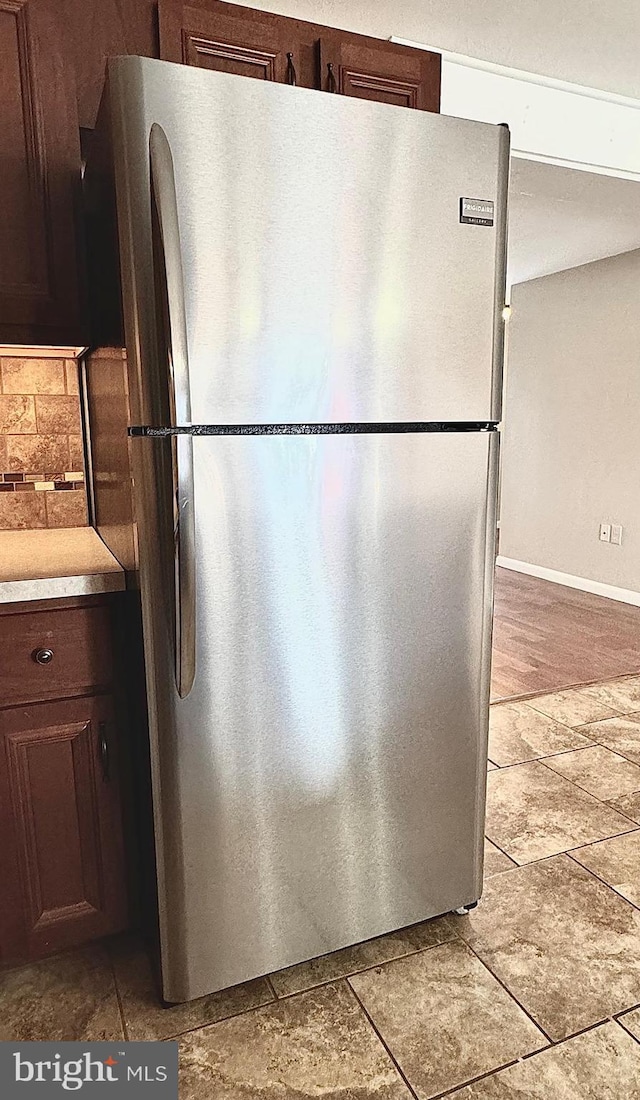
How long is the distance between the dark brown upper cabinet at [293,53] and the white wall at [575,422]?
12.0ft

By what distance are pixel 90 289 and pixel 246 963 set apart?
1504 millimetres

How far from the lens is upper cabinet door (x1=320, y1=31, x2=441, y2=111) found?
1760mm

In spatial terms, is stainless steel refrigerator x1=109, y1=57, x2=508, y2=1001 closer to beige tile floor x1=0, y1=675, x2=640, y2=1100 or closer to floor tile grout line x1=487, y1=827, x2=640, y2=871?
beige tile floor x1=0, y1=675, x2=640, y2=1100

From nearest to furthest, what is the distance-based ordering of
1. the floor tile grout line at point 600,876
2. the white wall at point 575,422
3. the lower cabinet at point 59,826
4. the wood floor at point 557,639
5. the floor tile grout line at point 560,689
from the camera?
the lower cabinet at point 59,826 < the floor tile grout line at point 600,876 < the floor tile grout line at point 560,689 < the wood floor at point 557,639 < the white wall at point 575,422

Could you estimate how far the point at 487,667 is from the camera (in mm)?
1699

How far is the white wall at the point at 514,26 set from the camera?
2477mm

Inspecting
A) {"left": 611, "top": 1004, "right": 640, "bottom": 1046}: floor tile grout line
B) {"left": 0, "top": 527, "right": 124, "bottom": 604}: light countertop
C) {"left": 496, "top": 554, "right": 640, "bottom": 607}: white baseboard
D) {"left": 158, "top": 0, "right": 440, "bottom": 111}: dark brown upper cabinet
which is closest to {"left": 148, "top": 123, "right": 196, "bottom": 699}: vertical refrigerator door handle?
{"left": 0, "top": 527, "right": 124, "bottom": 604}: light countertop

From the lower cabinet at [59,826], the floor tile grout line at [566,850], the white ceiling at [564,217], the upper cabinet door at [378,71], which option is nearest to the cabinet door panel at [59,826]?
the lower cabinet at [59,826]

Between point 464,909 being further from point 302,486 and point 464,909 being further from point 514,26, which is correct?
point 514,26

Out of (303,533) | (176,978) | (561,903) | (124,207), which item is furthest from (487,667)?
(124,207)

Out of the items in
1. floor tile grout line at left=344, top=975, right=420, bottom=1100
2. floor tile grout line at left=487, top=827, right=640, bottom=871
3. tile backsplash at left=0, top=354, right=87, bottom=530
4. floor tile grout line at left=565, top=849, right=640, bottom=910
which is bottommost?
floor tile grout line at left=565, top=849, right=640, bottom=910

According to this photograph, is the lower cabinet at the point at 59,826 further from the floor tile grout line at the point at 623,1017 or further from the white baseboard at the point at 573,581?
the white baseboard at the point at 573,581

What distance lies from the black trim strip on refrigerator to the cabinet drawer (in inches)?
16.3

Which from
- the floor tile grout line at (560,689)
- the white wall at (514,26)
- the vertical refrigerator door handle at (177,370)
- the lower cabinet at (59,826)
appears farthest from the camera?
the floor tile grout line at (560,689)
